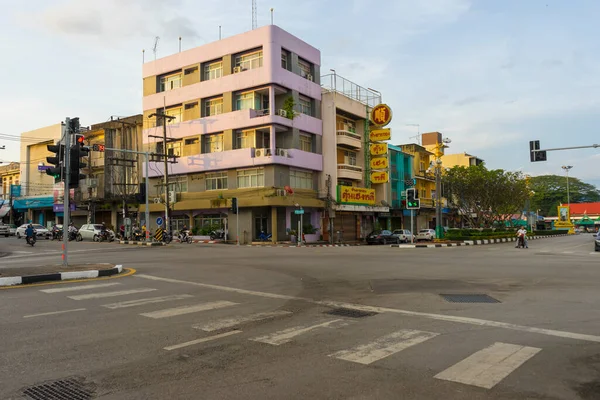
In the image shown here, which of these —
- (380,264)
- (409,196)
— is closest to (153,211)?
(409,196)

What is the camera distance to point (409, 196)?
3116cm

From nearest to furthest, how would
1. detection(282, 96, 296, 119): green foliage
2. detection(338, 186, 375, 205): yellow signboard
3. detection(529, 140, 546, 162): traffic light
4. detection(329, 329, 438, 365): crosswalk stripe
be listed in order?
1. detection(329, 329, 438, 365): crosswalk stripe
2. detection(529, 140, 546, 162): traffic light
3. detection(282, 96, 296, 119): green foliage
4. detection(338, 186, 375, 205): yellow signboard

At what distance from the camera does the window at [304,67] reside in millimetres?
40562

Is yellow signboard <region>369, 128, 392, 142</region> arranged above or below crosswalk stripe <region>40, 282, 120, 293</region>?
above

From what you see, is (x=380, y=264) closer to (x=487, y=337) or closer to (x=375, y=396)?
(x=487, y=337)

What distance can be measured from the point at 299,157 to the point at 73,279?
27002 millimetres

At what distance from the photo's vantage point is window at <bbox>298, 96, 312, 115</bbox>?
40.1 m

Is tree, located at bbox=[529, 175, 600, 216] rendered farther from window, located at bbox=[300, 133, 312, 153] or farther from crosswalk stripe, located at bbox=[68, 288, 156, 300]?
crosswalk stripe, located at bbox=[68, 288, 156, 300]

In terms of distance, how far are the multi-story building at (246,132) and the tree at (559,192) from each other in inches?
3068

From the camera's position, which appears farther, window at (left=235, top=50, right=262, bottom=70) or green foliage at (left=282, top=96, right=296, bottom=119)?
window at (left=235, top=50, right=262, bottom=70)

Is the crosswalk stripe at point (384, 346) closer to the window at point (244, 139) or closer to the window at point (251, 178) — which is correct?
the window at point (251, 178)

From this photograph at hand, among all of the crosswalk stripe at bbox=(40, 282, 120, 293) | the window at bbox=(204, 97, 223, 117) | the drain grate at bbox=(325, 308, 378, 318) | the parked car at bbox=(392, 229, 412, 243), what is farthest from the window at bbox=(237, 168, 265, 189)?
the drain grate at bbox=(325, 308, 378, 318)

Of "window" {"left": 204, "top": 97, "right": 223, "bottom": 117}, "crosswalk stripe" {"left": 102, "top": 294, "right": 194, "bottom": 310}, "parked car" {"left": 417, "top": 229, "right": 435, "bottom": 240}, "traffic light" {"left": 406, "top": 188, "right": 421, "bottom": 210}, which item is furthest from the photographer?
"parked car" {"left": 417, "top": 229, "right": 435, "bottom": 240}

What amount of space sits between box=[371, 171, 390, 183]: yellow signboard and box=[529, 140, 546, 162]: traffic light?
1889cm
